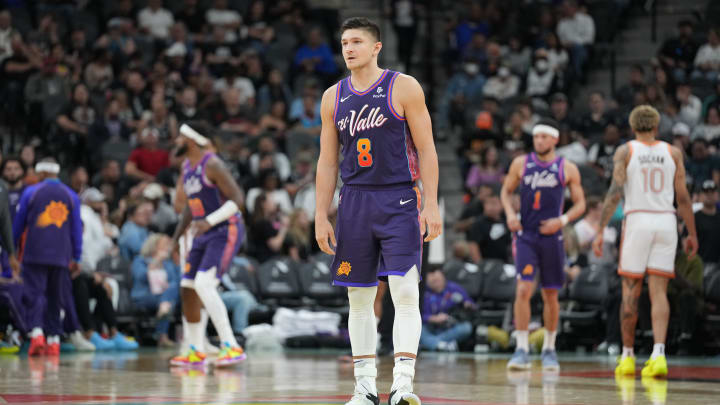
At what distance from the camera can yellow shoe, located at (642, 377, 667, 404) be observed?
7297mm

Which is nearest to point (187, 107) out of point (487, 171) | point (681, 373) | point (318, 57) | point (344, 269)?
point (318, 57)

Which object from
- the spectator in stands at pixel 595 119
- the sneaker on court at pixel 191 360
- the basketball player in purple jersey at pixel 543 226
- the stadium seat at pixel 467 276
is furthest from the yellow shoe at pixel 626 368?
the spectator in stands at pixel 595 119

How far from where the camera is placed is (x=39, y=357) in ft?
38.3

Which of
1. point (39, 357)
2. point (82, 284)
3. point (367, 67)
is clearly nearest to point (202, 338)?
point (39, 357)

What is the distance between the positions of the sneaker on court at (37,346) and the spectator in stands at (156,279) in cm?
222

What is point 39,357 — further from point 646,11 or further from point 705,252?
point 646,11

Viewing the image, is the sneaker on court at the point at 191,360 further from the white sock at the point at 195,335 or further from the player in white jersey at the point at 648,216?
the player in white jersey at the point at 648,216

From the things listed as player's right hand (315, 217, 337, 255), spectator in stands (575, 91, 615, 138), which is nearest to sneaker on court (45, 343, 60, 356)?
player's right hand (315, 217, 337, 255)

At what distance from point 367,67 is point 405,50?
14.2 meters

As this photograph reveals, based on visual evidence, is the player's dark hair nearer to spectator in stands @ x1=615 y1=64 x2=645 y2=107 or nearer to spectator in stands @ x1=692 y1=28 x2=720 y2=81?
spectator in stands @ x1=615 y1=64 x2=645 y2=107

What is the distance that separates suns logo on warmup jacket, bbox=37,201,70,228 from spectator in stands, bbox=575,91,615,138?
8.62 meters

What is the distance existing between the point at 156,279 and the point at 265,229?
181 cm

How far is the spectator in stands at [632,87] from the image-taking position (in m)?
18.2

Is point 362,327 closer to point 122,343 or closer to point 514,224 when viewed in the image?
point 514,224
